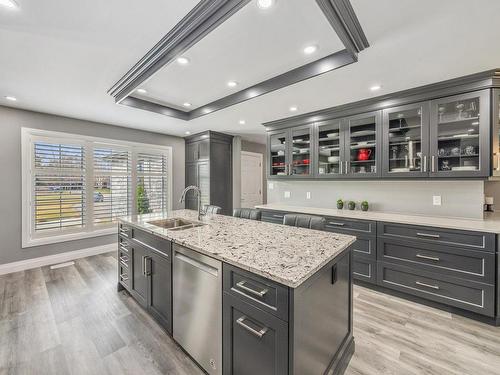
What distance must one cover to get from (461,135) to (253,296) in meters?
3.00

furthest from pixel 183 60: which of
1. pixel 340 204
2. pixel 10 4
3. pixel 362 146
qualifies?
pixel 340 204

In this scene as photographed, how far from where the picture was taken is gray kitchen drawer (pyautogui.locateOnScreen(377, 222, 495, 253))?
2.17m

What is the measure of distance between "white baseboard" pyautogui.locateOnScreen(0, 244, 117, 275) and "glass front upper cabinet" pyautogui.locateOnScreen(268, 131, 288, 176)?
11.9 feet

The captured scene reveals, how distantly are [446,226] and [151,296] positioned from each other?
3105 mm

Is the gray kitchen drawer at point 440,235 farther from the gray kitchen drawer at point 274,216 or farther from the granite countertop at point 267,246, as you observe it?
the gray kitchen drawer at point 274,216

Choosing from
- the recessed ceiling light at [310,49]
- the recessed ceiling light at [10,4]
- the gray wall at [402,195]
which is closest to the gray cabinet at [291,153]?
the gray wall at [402,195]

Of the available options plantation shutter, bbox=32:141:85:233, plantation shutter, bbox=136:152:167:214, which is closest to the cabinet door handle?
plantation shutter, bbox=32:141:85:233

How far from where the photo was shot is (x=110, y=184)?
4.48 metres

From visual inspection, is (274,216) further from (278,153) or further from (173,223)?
(173,223)

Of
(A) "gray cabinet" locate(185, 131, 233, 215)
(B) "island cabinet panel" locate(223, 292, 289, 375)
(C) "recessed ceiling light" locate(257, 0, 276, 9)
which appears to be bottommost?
(B) "island cabinet panel" locate(223, 292, 289, 375)

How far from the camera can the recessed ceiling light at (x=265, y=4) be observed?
1453 millimetres

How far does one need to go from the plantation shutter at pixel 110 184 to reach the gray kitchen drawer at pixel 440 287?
467 centimetres

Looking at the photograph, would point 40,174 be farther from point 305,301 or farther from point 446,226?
point 446,226

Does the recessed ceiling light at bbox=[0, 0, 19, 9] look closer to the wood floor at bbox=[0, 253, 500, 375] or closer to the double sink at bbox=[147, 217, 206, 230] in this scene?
the double sink at bbox=[147, 217, 206, 230]
